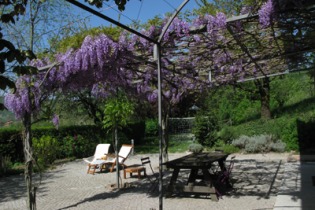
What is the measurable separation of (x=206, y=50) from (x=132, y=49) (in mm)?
1730

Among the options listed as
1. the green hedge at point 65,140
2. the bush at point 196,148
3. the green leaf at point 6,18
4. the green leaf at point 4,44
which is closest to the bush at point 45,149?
the green hedge at point 65,140

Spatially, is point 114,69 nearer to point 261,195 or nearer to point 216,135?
point 261,195

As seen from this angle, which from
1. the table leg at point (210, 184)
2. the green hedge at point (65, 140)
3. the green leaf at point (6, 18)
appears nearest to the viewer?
the green leaf at point (6, 18)

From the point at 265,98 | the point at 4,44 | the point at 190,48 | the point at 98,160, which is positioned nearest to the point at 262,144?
the point at 265,98

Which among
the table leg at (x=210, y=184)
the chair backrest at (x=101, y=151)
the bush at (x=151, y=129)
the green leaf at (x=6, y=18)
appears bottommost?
the table leg at (x=210, y=184)

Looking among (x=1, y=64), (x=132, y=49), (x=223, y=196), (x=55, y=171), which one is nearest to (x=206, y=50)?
(x=132, y=49)

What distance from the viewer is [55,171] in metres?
11.3

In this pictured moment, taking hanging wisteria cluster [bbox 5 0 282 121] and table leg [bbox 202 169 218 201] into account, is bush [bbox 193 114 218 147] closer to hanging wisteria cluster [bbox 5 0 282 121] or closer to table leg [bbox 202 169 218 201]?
hanging wisteria cluster [bbox 5 0 282 121]

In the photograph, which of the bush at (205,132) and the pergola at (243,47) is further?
the bush at (205,132)

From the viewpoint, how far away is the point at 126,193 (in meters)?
7.53

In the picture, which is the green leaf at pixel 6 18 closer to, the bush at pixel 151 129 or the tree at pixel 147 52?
the tree at pixel 147 52

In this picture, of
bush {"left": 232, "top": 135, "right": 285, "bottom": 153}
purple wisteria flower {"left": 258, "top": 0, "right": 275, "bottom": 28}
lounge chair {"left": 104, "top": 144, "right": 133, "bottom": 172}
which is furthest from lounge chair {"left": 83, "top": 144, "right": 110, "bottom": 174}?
purple wisteria flower {"left": 258, "top": 0, "right": 275, "bottom": 28}

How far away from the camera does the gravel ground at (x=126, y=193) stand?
20.9 ft

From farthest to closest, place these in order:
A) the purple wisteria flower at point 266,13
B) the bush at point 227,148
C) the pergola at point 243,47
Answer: the bush at point 227,148, the pergola at point 243,47, the purple wisteria flower at point 266,13
